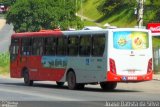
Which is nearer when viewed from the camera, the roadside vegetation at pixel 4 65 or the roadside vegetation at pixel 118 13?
the roadside vegetation at pixel 4 65

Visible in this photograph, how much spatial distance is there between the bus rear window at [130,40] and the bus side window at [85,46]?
1.63 meters

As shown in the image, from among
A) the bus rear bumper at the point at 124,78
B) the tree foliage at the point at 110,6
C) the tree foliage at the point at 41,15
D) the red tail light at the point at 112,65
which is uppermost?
the tree foliage at the point at 110,6

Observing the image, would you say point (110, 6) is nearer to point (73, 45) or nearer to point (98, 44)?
point (73, 45)

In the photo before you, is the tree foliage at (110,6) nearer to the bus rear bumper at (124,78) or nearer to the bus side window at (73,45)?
the bus side window at (73,45)

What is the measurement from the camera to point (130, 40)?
28688 millimetres

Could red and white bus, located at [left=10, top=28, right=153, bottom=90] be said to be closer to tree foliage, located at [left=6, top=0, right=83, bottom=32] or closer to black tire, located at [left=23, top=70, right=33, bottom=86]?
black tire, located at [left=23, top=70, right=33, bottom=86]

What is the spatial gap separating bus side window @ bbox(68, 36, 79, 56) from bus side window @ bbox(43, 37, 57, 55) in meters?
1.42

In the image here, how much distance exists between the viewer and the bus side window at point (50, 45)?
1278 inches

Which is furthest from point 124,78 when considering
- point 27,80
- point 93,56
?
point 27,80

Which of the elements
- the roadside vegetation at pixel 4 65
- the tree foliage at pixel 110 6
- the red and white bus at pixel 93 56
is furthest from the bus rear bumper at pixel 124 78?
the tree foliage at pixel 110 6

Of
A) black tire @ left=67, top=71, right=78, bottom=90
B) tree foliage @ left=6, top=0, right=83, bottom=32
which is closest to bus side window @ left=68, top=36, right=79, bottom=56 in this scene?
black tire @ left=67, top=71, right=78, bottom=90

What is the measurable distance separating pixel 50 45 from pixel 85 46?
138 inches

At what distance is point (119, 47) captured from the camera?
28.5m

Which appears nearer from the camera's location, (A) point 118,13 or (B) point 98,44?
(B) point 98,44
